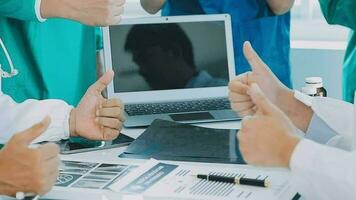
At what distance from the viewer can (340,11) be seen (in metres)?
1.89

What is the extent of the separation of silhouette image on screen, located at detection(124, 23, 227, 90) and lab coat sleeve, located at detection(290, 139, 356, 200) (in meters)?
0.80

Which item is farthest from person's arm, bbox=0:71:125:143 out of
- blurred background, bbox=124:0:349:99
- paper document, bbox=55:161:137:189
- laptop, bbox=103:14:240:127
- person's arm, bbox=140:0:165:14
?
blurred background, bbox=124:0:349:99

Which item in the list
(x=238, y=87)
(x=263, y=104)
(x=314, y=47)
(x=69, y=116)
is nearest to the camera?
(x=263, y=104)

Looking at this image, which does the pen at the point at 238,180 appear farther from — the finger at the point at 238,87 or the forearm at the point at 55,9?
the forearm at the point at 55,9

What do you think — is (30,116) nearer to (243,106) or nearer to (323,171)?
(243,106)

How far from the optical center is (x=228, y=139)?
1.56 metres

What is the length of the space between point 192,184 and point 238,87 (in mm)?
270

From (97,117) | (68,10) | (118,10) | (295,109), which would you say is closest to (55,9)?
(68,10)

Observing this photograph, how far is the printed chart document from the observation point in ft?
4.00

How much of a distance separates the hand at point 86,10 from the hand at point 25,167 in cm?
42

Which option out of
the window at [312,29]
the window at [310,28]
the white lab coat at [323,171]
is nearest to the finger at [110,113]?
the white lab coat at [323,171]

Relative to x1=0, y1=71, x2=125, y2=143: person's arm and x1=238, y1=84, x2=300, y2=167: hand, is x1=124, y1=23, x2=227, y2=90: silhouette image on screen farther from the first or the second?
x1=238, y1=84, x2=300, y2=167: hand

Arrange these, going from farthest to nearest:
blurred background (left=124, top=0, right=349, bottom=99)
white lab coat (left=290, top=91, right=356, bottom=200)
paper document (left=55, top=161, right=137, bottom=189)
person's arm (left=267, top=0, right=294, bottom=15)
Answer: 1. blurred background (left=124, top=0, right=349, bottom=99)
2. person's arm (left=267, top=0, right=294, bottom=15)
3. paper document (left=55, top=161, right=137, bottom=189)
4. white lab coat (left=290, top=91, right=356, bottom=200)

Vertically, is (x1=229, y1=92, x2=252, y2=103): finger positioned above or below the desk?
above
